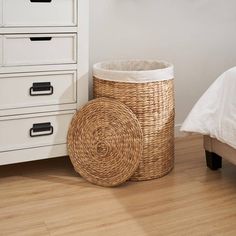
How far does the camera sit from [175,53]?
285 centimetres

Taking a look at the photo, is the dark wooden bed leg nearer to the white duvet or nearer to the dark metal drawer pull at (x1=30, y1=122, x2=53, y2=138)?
the white duvet

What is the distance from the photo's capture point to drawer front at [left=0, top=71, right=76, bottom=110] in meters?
2.06

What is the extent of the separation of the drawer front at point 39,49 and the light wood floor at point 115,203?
0.61 meters

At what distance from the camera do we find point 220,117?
2107 mm

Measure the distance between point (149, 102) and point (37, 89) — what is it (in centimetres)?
55

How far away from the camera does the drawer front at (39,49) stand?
2025mm

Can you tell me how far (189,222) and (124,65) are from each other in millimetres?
1065

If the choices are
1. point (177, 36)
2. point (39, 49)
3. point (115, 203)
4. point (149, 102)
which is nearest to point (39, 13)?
point (39, 49)

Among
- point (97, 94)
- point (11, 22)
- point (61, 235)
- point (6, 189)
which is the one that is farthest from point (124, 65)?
point (61, 235)

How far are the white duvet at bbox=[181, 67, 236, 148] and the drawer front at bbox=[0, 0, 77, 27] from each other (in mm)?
750

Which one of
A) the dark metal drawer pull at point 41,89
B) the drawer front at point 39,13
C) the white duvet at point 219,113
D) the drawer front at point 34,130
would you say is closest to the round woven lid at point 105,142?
the drawer front at point 34,130

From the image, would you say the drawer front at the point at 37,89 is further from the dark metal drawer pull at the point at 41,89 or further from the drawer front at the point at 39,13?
the drawer front at the point at 39,13

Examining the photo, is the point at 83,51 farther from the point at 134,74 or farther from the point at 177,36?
the point at 177,36

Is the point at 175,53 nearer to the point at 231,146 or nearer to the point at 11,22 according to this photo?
the point at 231,146
